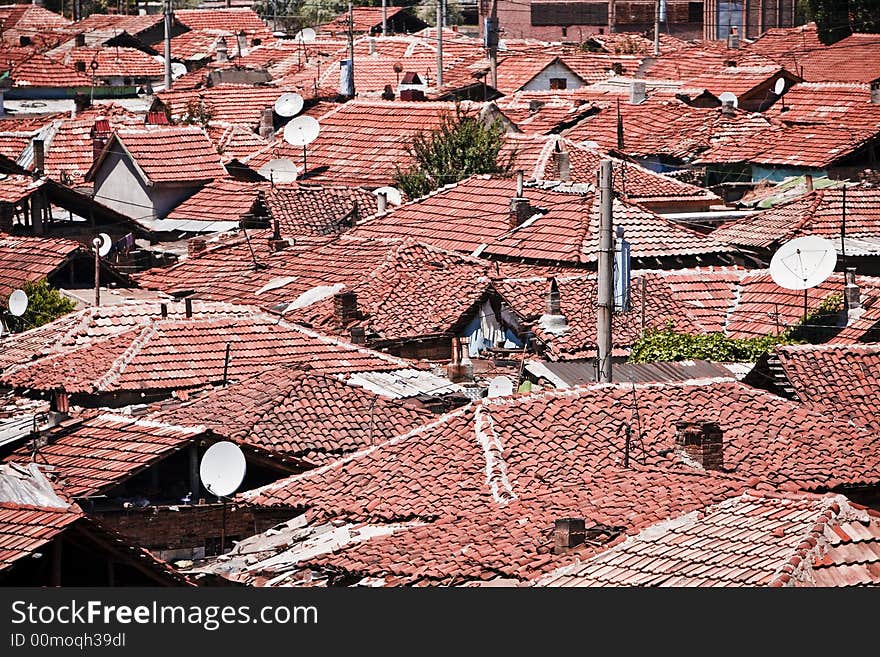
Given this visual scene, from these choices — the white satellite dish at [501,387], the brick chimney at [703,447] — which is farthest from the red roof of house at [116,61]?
the brick chimney at [703,447]

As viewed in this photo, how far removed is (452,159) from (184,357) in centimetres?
1816

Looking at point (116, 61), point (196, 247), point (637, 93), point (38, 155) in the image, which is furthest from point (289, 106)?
point (116, 61)

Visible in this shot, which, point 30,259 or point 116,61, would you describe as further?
point 116,61

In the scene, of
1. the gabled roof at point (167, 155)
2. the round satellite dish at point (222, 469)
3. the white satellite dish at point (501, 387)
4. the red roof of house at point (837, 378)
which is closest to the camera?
the round satellite dish at point (222, 469)

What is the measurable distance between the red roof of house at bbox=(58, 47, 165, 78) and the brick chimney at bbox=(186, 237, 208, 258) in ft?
93.2

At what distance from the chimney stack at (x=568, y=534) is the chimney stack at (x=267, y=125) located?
3502cm

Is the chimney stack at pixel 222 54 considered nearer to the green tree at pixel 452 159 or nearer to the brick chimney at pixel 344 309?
the green tree at pixel 452 159

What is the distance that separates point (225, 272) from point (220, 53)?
3600 centimetres

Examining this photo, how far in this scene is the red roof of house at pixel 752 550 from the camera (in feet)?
50.4

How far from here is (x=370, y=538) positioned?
1973 cm

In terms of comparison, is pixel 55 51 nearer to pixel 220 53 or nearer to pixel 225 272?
pixel 220 53

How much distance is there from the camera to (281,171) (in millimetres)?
46406

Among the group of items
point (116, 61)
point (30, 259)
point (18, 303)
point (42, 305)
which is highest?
point (116, 61)

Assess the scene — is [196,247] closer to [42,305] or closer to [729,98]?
[42,305]
